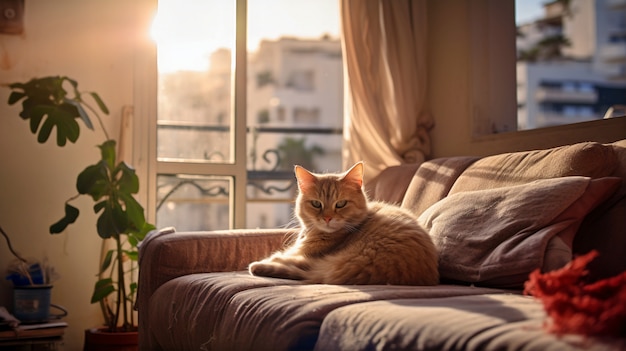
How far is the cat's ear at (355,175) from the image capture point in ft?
7.80

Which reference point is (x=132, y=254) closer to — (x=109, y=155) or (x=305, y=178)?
(x=109, y=155)

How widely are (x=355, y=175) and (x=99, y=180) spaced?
1412 millimetres

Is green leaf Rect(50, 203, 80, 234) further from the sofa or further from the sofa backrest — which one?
the sofa backrest

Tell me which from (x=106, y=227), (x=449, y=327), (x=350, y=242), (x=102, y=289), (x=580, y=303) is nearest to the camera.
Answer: (x=580, y=303)

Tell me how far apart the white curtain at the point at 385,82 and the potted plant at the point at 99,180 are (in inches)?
46.4

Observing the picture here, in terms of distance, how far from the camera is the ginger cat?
6.47 feet

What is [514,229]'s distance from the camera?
197 centimetres

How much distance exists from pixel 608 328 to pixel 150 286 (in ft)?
6.18

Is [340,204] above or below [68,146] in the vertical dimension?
below

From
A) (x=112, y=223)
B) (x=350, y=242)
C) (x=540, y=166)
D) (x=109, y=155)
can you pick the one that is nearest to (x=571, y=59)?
(x=109, y=155)

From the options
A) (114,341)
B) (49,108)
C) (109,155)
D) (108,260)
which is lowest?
(114,341)

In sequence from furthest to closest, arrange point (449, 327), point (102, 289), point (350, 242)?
point (102, 289), point (350, 242), point (449, 327)

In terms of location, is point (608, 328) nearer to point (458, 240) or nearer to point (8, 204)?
point (458, 240)

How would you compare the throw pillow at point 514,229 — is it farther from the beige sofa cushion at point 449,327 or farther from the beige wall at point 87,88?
the beige wall at point 87,88
